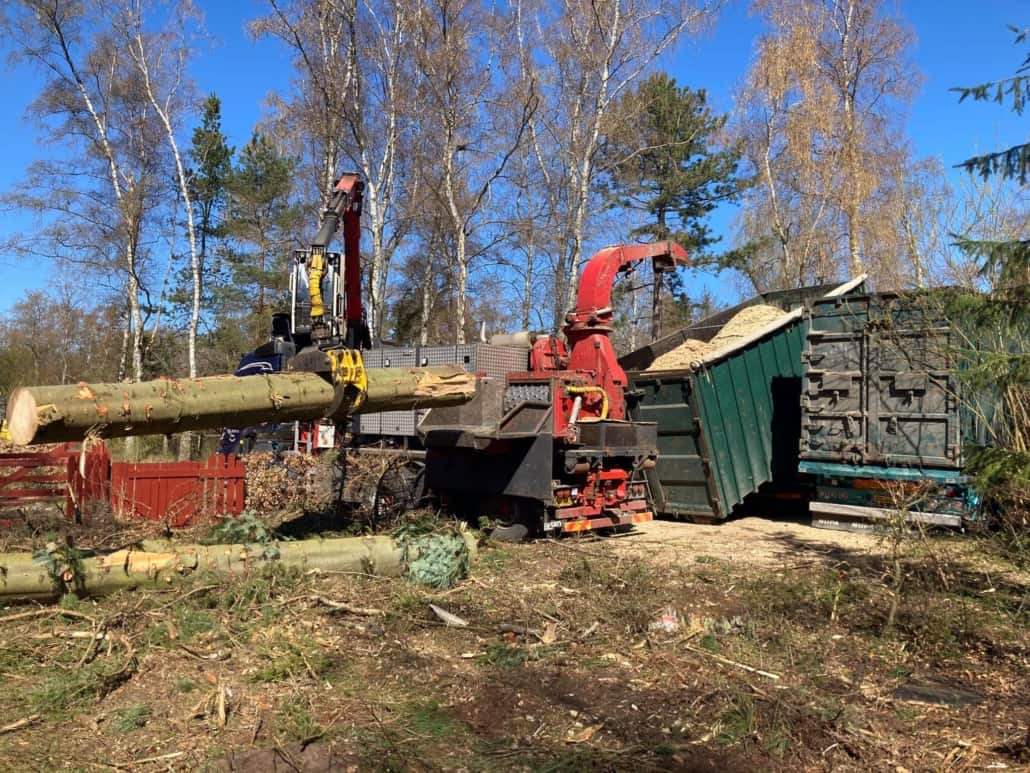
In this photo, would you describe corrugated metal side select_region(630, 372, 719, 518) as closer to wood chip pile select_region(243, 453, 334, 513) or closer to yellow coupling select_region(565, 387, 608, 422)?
yellow coupling select_region(565, 387, 608, 422)

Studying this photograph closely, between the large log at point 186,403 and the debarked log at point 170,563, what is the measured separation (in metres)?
0.94

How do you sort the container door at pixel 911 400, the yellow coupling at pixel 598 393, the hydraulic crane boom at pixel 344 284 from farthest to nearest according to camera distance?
the hydraulic crane boom at pixel 344 284 → the container door at pixel 911 400 → the yellow coupling at pixel 598 393

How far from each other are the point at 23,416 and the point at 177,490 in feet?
16.0

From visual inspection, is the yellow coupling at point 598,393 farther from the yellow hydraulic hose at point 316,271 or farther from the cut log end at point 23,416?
the cut log end at point 23,416

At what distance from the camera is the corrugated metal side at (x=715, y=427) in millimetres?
10539

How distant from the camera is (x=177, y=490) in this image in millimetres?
9875

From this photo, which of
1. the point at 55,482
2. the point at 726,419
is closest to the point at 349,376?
the point at 55,482

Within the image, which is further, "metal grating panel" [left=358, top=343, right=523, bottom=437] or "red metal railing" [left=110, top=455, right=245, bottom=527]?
"metal grating panel" [left=358, top=343, right=523, bottom=437]

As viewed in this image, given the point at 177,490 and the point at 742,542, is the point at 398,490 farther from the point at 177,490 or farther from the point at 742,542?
the point at 742,542

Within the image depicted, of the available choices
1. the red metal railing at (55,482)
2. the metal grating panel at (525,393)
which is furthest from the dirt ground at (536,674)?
the red metal railing at (55,482)

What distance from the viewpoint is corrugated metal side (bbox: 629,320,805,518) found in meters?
10.5

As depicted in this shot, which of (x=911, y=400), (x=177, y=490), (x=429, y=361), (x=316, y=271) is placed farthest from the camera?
(x=429, y=361)

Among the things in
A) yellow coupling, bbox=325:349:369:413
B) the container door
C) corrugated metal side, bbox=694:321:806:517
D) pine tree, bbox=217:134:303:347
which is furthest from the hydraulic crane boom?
pine tree, bbox=217:134:303:347

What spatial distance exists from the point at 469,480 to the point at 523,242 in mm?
16364
